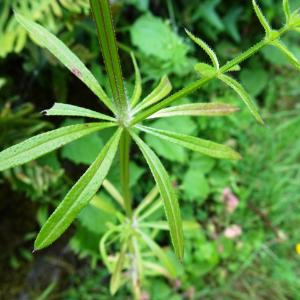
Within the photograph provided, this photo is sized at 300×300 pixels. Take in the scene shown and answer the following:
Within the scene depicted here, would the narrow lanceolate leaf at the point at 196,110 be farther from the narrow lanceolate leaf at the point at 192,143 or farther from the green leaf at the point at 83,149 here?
the green leaf at the point at 83,149

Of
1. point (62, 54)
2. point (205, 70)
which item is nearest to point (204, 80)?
point (205, 70)

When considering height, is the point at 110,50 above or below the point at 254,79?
below

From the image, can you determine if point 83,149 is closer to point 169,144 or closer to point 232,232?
point 169,144

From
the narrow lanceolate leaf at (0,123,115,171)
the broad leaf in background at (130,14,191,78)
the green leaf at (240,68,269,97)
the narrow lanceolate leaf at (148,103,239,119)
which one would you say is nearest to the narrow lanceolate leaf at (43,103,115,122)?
the narrow lanceolate leaf at (0,123,115,171)

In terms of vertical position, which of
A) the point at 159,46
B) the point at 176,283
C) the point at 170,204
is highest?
the point at 159,46

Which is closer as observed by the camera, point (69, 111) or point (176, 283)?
point (69, 111)

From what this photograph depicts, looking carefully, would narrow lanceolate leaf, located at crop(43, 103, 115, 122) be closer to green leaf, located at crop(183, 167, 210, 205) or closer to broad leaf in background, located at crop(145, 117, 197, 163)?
broad leaf in background, located at crop(145, 117, 197, 163)

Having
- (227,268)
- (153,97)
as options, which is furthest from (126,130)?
(227,268)

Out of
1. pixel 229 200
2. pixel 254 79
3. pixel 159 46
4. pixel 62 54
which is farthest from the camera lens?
pixel 254 79
